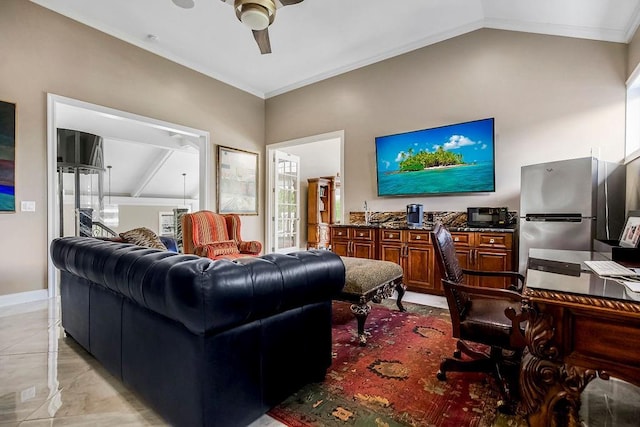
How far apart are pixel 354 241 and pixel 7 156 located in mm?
4257

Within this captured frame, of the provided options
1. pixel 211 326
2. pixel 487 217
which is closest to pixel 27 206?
pixel 211 326

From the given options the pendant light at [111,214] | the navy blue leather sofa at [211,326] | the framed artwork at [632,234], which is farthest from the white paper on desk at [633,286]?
the pendant light at [111,214]

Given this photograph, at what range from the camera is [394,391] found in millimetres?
1818

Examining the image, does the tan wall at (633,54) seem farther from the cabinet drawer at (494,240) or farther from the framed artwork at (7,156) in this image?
the framed artwork at (7,156)

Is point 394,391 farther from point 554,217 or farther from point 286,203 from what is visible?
point 286,203

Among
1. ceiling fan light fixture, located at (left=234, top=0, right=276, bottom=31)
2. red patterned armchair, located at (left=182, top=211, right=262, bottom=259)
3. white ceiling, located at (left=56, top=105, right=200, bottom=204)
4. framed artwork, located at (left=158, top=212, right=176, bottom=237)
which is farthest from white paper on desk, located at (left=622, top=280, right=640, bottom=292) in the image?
framed artwork, located at (left=158, top=212, right=176, bottom=237)

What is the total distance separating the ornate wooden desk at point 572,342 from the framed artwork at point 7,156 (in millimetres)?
4807

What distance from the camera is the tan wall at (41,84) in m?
3.43

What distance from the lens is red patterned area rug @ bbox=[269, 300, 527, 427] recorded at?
1569 millimetres

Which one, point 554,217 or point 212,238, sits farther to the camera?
point 212,238

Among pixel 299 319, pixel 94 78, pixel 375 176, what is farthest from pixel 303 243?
pixel 299 319

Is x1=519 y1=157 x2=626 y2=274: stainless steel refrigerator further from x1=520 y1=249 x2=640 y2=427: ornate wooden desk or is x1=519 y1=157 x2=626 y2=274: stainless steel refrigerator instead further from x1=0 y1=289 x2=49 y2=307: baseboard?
x1=0 y1=289 x2=49 y2=307: baseboard

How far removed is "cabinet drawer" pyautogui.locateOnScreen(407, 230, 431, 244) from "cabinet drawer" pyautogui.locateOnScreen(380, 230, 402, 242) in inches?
5.2

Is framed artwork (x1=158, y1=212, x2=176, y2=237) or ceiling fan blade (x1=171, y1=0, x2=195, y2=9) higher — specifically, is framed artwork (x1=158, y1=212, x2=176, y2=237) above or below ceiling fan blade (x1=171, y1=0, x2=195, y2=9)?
below
